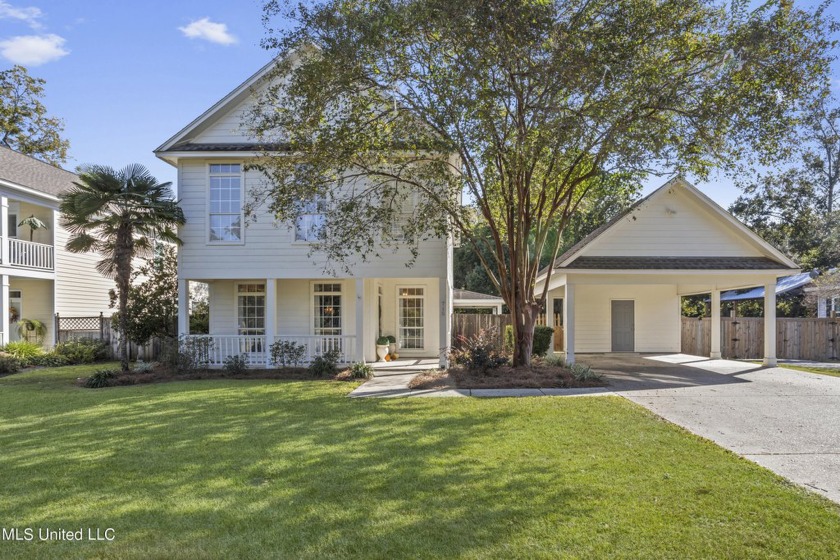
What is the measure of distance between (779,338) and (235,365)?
19.8 meters

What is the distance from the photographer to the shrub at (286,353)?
1485 centimetres

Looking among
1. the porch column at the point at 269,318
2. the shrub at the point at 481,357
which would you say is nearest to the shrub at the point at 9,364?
the porch column at the point at 269,318

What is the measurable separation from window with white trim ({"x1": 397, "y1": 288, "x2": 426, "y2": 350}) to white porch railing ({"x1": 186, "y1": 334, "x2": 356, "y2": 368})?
3.66 meters

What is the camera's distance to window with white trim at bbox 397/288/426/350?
61.2ft

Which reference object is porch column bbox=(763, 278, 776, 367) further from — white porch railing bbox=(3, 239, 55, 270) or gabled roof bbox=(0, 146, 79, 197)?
white porch railing bbox=(3, 239, 55, 270)

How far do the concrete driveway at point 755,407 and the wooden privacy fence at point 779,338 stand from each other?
3738mm

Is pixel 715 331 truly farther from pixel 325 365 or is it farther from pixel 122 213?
pixel 122 213

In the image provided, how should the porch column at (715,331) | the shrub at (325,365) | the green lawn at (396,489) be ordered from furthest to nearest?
the porch column at (715,331) → the shrub at (325,365) → the green lawn at (396,489)

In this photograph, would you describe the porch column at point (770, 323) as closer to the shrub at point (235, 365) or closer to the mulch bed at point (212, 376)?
the mulch bed at point (212, 376)

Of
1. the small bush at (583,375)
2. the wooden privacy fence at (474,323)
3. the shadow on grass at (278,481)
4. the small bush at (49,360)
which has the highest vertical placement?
the wooden privacy fence at (474,323)

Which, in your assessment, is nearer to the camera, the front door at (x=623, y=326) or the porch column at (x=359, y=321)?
the porch column at (x=359, y=321)

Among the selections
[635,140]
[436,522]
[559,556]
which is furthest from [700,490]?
[635,140]

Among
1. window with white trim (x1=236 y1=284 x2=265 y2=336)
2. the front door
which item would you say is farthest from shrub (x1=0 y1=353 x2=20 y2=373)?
the front door

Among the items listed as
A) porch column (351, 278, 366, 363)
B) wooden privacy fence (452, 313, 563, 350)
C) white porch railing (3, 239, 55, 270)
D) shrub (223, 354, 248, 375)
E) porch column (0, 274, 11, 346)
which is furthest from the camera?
wooden privacy fence (452, 313, 563, 350)
